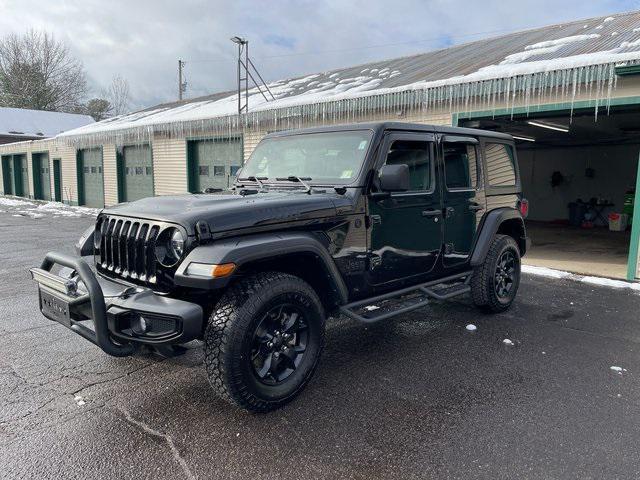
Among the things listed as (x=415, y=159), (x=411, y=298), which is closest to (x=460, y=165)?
(x=415, y=159)

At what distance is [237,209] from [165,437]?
1408 mm

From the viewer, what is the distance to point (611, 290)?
665 cm

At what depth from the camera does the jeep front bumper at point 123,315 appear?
9.01 ft

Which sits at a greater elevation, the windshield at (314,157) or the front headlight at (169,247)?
the windshield at (314,157)

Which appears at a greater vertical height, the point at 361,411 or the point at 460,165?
the point at 460,165

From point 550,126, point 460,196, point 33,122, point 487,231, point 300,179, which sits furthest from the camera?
point 33,122

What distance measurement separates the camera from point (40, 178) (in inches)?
995

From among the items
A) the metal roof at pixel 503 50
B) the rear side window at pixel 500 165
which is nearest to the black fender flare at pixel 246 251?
the rear side window at pixel 500 165

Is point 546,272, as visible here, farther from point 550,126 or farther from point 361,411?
point 550,126

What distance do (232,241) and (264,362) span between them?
2.69 ft

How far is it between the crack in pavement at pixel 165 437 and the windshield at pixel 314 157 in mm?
2065

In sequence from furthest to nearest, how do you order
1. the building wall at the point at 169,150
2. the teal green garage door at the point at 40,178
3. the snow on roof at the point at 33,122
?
1. the snow on roof at the point at 33,122
2. the teal green garage door at the point at 40,178
3. the building wall at the point at 169,150

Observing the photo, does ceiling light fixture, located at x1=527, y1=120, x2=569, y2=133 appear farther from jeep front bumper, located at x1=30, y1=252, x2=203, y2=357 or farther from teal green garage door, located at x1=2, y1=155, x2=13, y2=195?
teal green garage door, located at x1=2, y1=155, x2=13, y2=195

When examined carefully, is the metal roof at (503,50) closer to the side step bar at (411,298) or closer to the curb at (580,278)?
the curb at (580,278)
